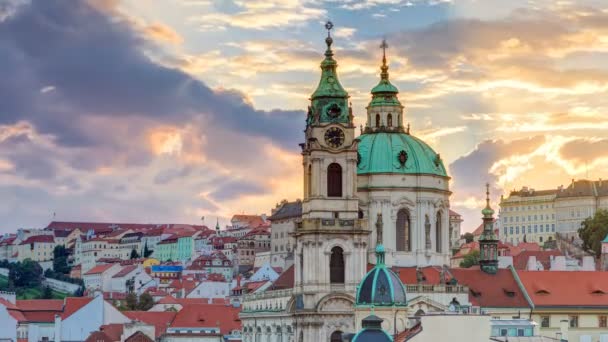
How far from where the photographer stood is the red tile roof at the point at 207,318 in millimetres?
141625

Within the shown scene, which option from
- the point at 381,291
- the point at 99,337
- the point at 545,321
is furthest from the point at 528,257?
the point at 381,291

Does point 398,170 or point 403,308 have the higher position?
point 398,170

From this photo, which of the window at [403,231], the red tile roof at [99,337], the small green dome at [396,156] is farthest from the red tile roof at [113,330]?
the window at [403,231]

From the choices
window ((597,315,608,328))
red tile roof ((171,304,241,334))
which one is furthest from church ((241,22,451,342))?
red tile roof ((171,304,241,334))

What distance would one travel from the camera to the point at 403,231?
354 ft

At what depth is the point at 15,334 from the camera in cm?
15400

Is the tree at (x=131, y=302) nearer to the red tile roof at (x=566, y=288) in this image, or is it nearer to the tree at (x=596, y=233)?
the tree at (x=596, y=233)

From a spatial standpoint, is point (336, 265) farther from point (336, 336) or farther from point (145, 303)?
point (145, 303)

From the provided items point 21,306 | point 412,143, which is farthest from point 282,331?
point 21,306

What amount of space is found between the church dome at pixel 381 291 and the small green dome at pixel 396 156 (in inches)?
884

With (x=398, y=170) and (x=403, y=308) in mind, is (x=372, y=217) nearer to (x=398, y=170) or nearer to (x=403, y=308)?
(x=398, y=170)

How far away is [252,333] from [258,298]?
8.41 feet

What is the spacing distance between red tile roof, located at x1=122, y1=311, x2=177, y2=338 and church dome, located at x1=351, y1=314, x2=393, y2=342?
67985 millimetres

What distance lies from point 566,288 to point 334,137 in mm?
19510
